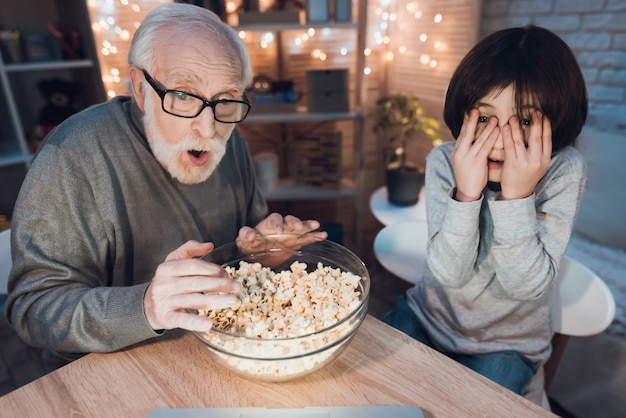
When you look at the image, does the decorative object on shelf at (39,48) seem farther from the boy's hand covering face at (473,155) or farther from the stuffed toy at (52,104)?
the boy's hand covering face at (473,155)

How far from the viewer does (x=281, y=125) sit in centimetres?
284

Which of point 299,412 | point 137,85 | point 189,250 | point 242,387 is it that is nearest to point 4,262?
point 137,85

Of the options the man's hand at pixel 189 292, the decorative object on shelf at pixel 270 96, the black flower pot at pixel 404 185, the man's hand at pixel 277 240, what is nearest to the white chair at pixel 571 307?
the man's hand at pixel 277 240

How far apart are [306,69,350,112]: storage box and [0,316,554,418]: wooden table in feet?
5.98

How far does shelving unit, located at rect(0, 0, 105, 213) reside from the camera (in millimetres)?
2447

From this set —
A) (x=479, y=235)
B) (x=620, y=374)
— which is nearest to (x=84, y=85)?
(x=479, y=235)

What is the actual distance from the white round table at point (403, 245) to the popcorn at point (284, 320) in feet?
1.78

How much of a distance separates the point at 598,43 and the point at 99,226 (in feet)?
6.78

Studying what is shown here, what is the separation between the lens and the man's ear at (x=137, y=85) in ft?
3.38

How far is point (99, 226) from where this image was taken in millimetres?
1001

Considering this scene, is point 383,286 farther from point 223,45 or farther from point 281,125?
point 223,45

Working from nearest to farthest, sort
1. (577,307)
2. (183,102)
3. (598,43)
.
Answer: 1. (183,102)
2. (577,307)
3. (598,43)

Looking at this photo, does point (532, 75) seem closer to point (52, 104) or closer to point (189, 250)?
point (189, 250)

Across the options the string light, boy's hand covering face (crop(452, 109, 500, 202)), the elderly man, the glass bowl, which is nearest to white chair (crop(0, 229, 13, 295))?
the elderly man
